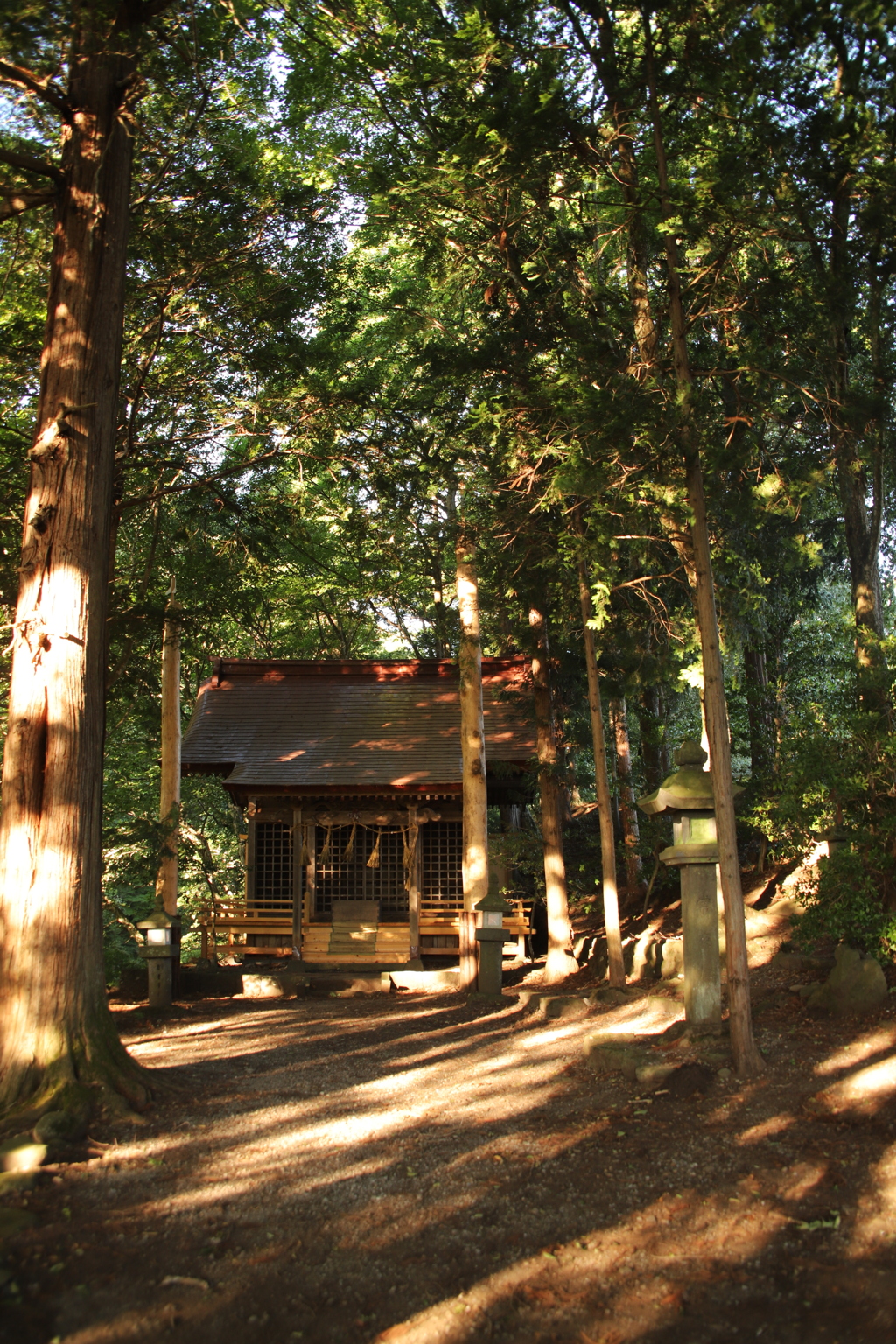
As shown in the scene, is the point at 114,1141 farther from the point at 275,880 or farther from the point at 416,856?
the point at 275,880

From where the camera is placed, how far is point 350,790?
17438 mm

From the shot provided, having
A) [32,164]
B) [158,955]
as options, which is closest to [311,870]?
[158,955]

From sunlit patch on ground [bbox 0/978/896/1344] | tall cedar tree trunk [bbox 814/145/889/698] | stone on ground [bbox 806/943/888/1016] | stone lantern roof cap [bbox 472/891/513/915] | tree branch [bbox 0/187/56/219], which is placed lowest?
sunlit patch on ground [bbox 0/978/896/1344]

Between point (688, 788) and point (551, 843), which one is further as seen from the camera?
point (551, 843)

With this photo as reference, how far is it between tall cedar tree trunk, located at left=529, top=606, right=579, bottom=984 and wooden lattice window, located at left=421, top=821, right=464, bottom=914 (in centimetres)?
457

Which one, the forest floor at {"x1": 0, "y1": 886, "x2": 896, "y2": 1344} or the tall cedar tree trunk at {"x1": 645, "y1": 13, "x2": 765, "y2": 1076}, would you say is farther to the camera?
the tall cedar tree trunk at {"x1": 645, "y1": 13, "x2": 765, "y2": 1076}

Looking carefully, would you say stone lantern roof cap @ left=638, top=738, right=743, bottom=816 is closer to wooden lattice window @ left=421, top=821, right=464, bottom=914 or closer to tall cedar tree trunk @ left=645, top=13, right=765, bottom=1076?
tall cedar tree trunk @ left=645, top=13, right=765, bottom=1076

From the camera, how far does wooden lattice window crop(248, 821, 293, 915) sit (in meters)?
19.1

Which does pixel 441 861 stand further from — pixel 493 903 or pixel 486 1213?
pixel 486 1213

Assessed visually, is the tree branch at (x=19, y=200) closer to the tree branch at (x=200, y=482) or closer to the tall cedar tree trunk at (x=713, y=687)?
the tree branch at (x=200, y=482)

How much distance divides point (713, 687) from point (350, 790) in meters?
11.2

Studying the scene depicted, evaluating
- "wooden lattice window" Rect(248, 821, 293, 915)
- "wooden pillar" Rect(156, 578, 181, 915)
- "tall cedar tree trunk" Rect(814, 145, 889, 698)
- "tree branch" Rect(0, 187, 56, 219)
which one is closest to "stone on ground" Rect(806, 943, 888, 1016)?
"tall cedar tree trunk" Rect(814, 145, 889, 698)

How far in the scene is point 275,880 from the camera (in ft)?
63.0

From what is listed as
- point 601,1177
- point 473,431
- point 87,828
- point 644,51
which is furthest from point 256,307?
point 601,1177
